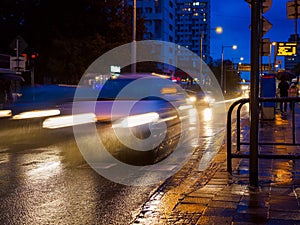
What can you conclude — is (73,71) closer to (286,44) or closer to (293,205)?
(286,44)

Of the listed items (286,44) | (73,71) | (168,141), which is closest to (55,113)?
(168,141)

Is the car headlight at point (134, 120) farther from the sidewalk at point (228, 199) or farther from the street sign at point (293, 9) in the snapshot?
the sidewalk at point (228, 199)

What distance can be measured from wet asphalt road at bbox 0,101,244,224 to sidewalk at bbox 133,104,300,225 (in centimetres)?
32

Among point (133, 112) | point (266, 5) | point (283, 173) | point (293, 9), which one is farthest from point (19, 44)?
point (283, 173)

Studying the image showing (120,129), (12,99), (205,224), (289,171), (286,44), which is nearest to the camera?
(205,224)

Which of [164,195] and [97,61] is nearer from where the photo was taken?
[164,195]

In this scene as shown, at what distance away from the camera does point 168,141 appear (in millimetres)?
12000

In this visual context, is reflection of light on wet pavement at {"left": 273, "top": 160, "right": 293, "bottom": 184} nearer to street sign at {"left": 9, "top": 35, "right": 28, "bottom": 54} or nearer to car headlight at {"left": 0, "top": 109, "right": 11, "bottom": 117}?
car headlight at {"left": 0, "top": 109, "right": 11, "bottom": 117}

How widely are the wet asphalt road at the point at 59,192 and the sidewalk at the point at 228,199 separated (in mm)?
320

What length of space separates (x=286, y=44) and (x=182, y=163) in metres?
9.87

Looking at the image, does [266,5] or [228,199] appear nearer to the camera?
[228,199]

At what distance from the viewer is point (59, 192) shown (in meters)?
6.46

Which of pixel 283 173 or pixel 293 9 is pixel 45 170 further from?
pixel 293 9

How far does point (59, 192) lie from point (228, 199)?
94.7 inches
